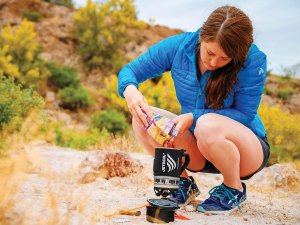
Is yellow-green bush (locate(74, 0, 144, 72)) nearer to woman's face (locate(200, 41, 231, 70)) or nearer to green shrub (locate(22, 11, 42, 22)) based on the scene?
green shrub (locate(22, 11, 42, 22))

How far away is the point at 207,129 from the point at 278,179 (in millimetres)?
2533

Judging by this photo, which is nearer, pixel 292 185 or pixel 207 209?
pixel 207 209

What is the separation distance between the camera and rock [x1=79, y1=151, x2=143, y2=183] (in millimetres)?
4256

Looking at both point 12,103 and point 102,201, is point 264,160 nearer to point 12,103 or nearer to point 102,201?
point 102,201

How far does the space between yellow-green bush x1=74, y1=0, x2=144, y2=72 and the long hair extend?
15.5 meters

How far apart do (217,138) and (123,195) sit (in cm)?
114

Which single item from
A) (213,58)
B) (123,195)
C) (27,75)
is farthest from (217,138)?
(27,75)

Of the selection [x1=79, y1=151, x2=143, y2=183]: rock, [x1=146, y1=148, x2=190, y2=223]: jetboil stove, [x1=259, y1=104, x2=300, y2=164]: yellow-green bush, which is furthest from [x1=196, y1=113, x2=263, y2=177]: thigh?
[x1=259, y1=104, x2=300, y2=164]: yellow-green bush

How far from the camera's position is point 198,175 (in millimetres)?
5418

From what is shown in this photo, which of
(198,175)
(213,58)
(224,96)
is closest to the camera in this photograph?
(213,58)

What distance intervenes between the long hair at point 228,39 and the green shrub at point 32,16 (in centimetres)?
1836

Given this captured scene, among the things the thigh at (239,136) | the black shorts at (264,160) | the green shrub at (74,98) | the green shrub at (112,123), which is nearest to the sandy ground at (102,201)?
the black shorts at (264,160)

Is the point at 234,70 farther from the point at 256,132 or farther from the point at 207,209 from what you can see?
the point at 207,209

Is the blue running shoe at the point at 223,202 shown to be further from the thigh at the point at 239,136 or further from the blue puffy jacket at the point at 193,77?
the blue puffy jacket at the point at 193,77
